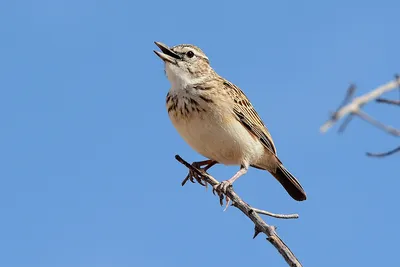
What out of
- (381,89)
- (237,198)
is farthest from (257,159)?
(381,89)

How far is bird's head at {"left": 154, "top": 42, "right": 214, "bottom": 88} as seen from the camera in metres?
8.80

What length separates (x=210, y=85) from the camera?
8922 millimetres

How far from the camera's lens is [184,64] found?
358 inches

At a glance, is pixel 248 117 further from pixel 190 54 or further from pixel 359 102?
pixel 359 102

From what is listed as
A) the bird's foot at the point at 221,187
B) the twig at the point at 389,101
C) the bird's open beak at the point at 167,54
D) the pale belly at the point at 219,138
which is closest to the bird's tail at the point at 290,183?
the pale belly at the point at 219,138

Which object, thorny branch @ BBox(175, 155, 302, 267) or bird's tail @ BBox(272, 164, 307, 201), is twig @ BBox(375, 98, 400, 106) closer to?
thorny branch @ BBox(175, 155, 302, 267)

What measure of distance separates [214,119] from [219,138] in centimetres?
25

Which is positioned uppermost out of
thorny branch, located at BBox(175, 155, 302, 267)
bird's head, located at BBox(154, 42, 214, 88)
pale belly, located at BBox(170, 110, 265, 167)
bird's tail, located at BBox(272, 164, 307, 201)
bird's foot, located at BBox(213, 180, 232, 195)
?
bird's head, located at BBox(154, 42, 214, 88)

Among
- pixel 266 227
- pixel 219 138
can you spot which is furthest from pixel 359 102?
pixel 219 138

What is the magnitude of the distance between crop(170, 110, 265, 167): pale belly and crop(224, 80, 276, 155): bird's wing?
0.55 feet

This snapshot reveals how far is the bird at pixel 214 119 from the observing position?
842 centimetres

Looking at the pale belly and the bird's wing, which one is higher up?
the bird's wing

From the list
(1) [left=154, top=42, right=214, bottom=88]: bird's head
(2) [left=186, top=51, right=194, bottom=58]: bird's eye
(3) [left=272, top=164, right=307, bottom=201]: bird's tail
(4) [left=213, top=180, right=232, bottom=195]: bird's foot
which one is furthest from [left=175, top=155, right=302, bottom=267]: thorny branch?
(3) [left=272, top=164, right=307, bottom=201]: bird's tail

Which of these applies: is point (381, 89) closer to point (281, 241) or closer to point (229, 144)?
point (281, 241)
